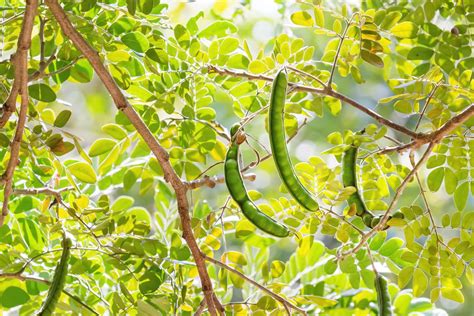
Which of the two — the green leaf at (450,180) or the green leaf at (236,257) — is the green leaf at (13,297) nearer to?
the green leaf at (236,257)

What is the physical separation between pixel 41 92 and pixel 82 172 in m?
0.14

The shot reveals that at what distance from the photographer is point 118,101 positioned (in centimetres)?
106

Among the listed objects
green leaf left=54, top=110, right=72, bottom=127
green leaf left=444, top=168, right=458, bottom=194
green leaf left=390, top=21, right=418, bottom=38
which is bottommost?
green leaf left=444, top=168, right=458, bottom=194

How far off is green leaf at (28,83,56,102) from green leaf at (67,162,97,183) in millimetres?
107

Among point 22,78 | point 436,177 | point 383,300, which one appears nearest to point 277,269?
point 383,300

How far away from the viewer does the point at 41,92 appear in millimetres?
1191

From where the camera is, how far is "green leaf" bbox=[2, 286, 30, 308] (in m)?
1.25

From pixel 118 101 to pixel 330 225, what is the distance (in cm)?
37

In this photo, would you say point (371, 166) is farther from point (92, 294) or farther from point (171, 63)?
point (92, 294)

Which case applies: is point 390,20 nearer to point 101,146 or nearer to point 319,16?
point 319,16

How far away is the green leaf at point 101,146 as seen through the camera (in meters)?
1.25

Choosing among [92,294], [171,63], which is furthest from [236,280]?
[171,63]

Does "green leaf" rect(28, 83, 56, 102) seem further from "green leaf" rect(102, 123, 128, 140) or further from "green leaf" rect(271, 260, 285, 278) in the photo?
"green leaf" rect(271, 260, 285, 278)

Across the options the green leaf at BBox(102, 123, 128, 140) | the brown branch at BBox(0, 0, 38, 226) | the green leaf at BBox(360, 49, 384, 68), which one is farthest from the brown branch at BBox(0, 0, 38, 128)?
the green leaf at BBox(360, 49, 384, 68)
